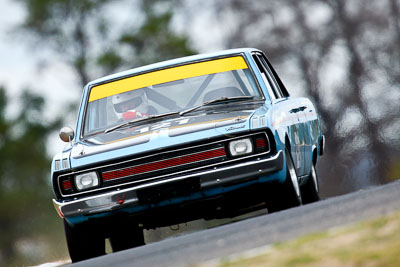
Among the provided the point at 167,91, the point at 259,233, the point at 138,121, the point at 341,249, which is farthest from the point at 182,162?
the point at 341,249

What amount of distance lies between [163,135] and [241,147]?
2.01 feet

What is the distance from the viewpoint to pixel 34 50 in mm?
36500

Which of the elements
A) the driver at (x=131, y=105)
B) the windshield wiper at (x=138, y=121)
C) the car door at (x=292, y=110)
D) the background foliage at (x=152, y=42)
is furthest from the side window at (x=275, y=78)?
the background foliage at (x=152, y=42)

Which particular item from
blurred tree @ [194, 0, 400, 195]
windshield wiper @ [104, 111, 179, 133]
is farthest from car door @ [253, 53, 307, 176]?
blurred tree @ [194, 0, 400, 195]

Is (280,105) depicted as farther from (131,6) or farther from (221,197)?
(131,6)

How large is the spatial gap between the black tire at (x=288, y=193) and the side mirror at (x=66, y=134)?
1955 mm

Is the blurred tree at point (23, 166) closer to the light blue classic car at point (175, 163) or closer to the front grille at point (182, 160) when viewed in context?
the light blue classic car at point (175, 163)

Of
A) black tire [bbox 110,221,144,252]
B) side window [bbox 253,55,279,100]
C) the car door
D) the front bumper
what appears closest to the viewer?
the front bumper

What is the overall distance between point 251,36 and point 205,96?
29.0m

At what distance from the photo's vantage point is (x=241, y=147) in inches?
312

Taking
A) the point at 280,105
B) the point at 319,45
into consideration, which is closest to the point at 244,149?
the point at 280,105

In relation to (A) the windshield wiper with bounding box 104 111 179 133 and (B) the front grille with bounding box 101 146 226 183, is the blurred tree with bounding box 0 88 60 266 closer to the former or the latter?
(A) the windshield wiper with bounding box 104 111 179 133

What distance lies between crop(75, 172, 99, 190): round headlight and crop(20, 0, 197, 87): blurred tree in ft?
91.0

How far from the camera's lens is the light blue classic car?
7898mm
